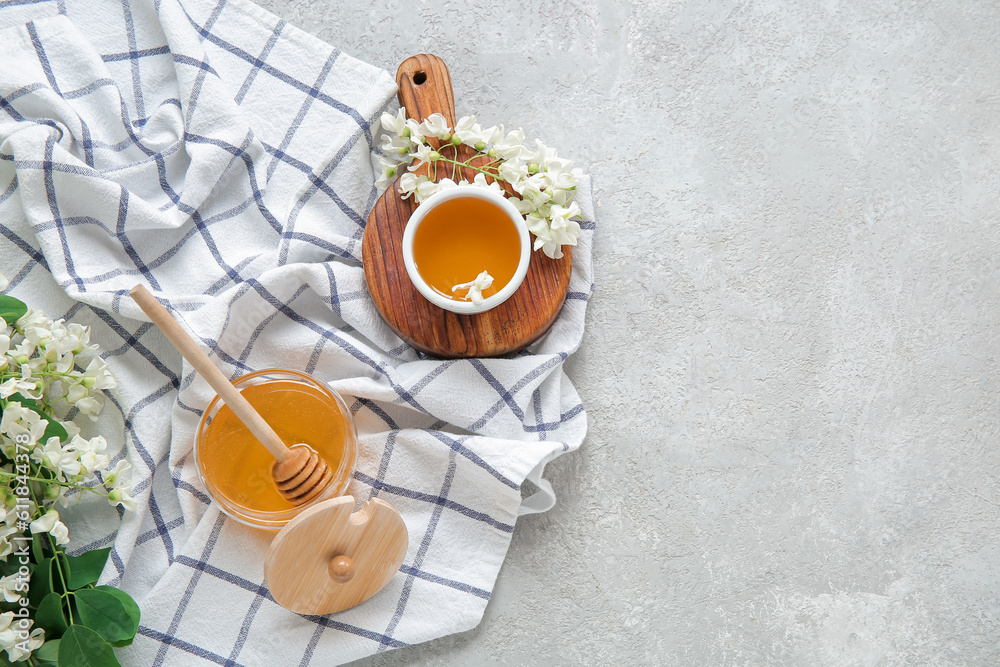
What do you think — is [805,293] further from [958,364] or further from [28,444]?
[28,444]

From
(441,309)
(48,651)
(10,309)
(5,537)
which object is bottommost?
(48,651)

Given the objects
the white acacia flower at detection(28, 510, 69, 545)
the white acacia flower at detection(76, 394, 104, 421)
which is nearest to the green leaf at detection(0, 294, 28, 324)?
the white acacia flower at detection(76, 394, 104, 421)


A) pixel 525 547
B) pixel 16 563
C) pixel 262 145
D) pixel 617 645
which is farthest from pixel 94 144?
pixel 617 645

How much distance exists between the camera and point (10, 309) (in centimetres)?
71

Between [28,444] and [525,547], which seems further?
[525,547]

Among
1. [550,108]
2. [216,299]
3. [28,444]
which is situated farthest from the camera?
[550,108]

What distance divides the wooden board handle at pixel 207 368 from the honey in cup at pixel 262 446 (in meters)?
0.03

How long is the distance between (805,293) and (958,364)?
0.21 m

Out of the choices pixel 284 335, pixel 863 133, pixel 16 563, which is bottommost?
pixel 16 563

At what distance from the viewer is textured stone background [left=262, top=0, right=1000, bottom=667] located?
840 mm

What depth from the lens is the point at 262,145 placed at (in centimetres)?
82

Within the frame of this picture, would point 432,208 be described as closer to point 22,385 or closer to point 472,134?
point 472,134

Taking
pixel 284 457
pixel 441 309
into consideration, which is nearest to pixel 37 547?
pixel 284 457

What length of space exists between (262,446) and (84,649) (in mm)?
247
